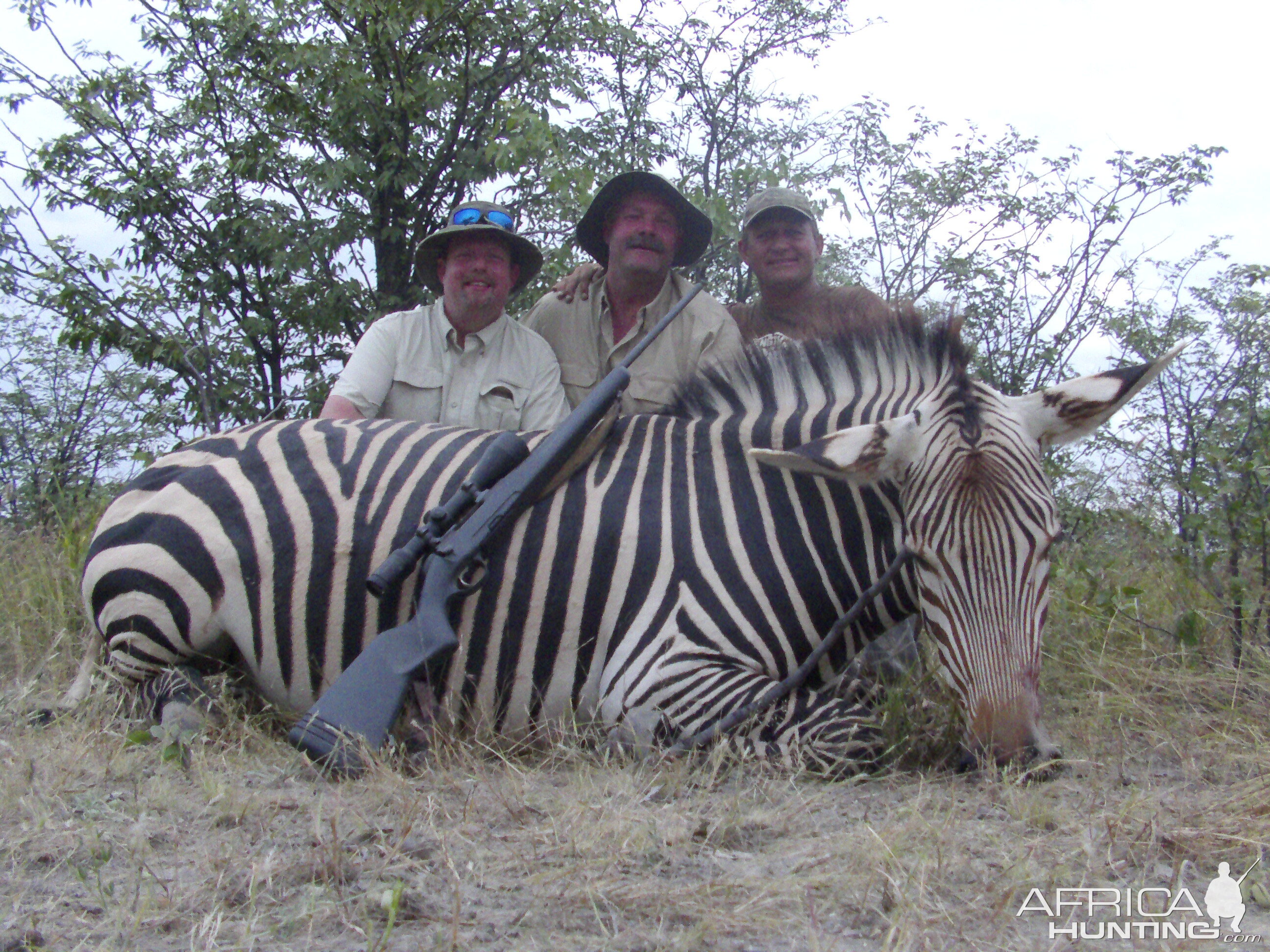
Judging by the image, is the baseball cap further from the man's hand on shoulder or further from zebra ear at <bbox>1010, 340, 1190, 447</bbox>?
zebra ear at <bbox>1010, 340, 1190, 447</bbox>

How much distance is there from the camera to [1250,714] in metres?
3.10

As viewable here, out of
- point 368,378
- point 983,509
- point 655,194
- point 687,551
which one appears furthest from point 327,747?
point 655,194

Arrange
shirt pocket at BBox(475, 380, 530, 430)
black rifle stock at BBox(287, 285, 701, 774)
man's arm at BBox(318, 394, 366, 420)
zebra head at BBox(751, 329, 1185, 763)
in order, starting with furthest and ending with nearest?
shirt pocket at BBox(475, 380, 530, 430) < man's arm at BBox(318, 394, 366, 420) < black rifle stock at BBox(287, 285, 701, 774) < zebra head at BBox(751, 329, 1185, 763)

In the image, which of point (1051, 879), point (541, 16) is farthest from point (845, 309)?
point (541, 16)

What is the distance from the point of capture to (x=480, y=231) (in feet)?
15.1

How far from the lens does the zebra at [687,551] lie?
102 inches

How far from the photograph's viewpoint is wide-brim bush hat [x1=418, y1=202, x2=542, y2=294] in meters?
4.61

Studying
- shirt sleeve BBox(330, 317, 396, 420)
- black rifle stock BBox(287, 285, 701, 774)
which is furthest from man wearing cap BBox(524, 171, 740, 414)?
black rifle stock BBox(287, 285, 701, 774)

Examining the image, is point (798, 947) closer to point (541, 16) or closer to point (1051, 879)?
point (1051, 879)

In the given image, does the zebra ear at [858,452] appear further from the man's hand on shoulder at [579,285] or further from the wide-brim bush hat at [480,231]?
the man's hand on shoulder at [579,285]

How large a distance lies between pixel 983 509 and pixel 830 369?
0.83m

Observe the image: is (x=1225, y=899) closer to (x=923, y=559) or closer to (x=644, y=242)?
(x=923, y=559)

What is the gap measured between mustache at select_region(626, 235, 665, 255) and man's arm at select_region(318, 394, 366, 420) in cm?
159

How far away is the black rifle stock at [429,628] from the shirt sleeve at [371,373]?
5.13 feet
